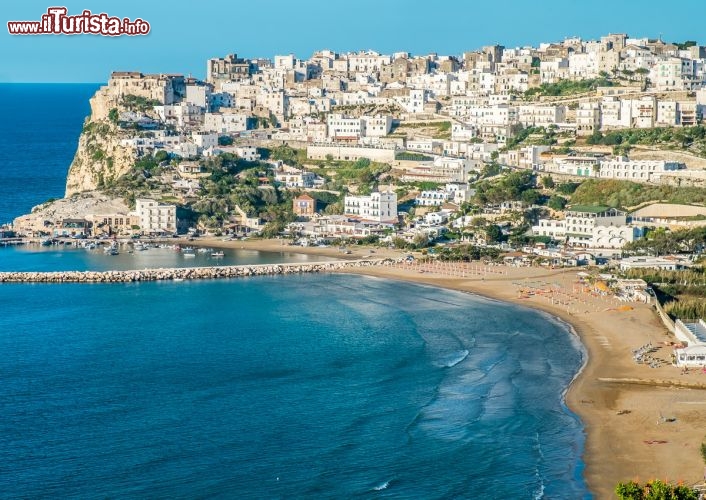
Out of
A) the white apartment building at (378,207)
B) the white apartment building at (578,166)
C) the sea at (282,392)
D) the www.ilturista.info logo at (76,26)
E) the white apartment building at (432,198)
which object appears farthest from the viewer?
the white apartment building at (432,198)

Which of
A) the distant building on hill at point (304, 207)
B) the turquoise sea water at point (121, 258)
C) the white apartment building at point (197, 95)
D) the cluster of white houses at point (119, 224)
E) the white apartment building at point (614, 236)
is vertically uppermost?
the white apartment building at point (197, 95)

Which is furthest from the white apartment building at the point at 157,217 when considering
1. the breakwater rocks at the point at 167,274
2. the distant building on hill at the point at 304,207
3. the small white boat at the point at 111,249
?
the breakwater rocks at the point at 167,274

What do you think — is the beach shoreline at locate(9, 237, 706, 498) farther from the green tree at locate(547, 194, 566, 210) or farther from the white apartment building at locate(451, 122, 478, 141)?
the white apartment building at locate(451, 122, 478, 141)

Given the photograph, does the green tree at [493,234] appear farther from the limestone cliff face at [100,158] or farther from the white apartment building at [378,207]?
the limestone cliff face at [100,158]

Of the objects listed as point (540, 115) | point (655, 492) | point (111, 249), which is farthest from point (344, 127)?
point (655, 492)

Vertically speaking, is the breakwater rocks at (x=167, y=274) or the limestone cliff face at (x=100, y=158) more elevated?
the limestone cliff face at (x=100, y=158)

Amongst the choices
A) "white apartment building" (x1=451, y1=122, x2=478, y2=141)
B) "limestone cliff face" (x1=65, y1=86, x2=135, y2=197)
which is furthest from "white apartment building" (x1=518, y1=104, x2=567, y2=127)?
"limestone cliff face" (x1=65, y1=86, x2=135, y2=197)
